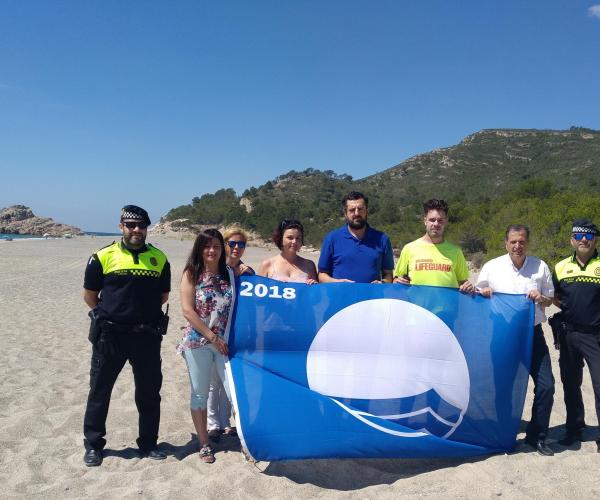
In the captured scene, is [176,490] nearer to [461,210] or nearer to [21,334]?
[21,334]

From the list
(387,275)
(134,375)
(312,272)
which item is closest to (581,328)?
(387,275)

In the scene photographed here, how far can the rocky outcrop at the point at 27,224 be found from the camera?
4453 inches

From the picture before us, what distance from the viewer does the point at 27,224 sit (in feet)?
383

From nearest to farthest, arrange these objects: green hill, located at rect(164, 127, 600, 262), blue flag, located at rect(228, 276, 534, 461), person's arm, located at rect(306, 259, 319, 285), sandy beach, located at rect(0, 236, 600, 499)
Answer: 1. sandy beach, located at rect(0, 236, 600, 499)
2. blue flag, located at rect(228, 276, 534, 461)
3. person's arm, located at rect(306, 259, 319, 285)
4. green hill, located at rect(164, 127, 600, 262)

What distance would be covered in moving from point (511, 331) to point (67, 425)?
14.6 feet

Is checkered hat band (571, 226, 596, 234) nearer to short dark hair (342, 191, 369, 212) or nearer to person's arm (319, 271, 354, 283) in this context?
short dark hair (342, 191, 369, 212)

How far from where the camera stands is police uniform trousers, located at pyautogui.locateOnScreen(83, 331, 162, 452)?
12.5 ft

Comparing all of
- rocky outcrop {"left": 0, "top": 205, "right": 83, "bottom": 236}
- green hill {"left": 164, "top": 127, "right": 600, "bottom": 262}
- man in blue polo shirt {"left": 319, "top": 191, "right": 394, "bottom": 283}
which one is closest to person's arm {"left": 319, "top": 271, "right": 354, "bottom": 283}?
man in blue polo shirt {"left": 319, "top": 191, "right": 394, "bottom": 283}

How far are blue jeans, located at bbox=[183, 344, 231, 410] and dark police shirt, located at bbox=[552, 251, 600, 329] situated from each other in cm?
318

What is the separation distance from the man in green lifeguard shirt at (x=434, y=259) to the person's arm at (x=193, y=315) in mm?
1690

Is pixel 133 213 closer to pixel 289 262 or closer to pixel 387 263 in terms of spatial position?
pixel 289 262

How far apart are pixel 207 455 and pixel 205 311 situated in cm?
128

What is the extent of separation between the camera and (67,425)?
457cm

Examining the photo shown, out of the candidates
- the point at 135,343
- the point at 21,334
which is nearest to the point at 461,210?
the point at 21,334
